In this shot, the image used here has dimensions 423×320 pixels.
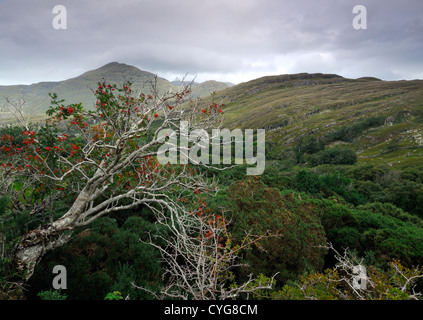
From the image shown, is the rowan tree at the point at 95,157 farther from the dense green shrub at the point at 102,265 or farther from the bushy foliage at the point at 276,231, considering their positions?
the bushy foliage at the point at 276,231

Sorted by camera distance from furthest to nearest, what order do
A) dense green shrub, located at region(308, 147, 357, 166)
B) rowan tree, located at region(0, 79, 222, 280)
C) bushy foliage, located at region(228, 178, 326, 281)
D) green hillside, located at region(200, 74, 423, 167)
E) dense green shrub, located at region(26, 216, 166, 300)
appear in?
1. green hillside, located at region(200, 74, 423, 167)
2. dense green shrub, located at region(308, 147, 357, 166)
3. bushy foliage, located at region(228, 178, 326, 281)
4. dense green shrub, located at region(26, 216, 166, 300)
5. rowan tree, located at region(0, 79, 222, 280)

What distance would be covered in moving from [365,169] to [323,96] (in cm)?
9668

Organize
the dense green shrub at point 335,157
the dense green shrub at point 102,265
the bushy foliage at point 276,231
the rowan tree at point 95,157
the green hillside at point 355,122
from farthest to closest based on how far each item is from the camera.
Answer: the green hillside at point 355,122 < the dense green shrub at point 335,157 < the bushy foliage at point 276,231 < the dense green shrub at point 102,265 < the rowan tree at point 95,157

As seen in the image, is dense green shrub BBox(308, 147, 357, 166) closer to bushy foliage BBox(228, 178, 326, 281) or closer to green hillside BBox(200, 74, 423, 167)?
green hillside BBox(200, 74, 423, 167)

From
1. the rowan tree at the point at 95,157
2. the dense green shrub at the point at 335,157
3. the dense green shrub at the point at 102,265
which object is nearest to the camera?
the rowan tree at the point at 95,157

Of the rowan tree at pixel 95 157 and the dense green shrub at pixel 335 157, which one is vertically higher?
the rowan tree at pixel 95 157

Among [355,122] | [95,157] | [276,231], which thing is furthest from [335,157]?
[95,157]

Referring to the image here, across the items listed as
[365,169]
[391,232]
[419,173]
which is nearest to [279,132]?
[365,169]

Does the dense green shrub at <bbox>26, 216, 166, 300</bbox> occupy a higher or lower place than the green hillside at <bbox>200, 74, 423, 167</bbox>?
lower

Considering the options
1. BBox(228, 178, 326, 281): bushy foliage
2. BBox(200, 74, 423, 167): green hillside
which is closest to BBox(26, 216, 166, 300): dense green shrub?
BBox(228, 178, 326, 281): bushy foliage

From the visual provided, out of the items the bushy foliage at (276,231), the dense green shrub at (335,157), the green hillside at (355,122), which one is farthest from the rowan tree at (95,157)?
the dense green shrub at (335,157)

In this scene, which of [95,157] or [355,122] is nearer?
[95,157]

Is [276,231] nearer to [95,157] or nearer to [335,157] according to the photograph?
[95,157]

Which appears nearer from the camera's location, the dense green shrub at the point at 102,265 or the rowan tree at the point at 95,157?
the rowan tree at the point at 95,157
